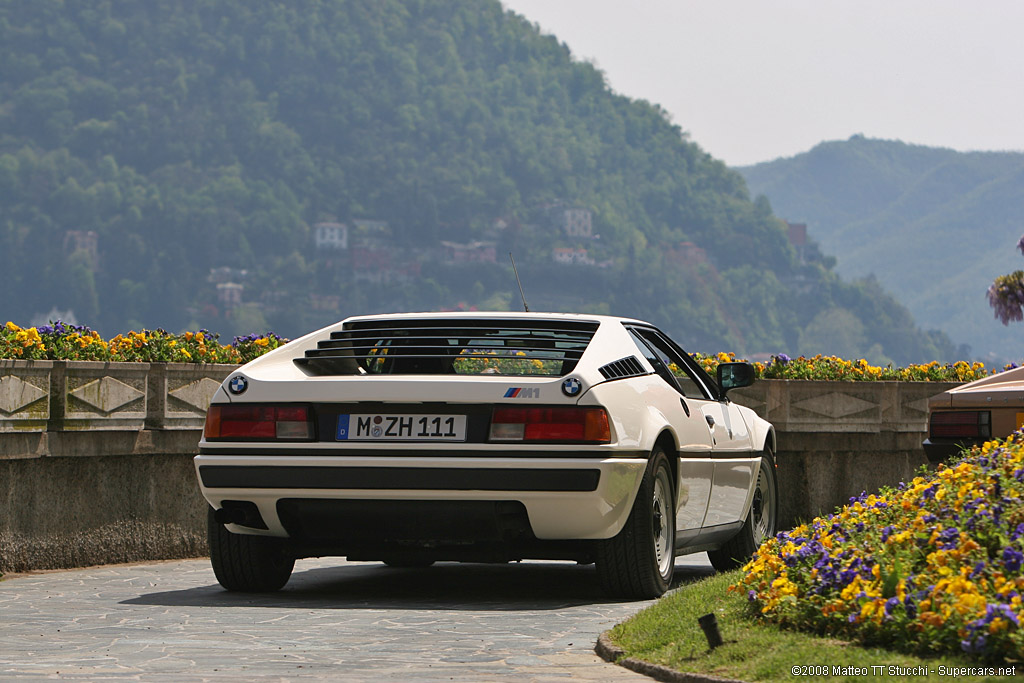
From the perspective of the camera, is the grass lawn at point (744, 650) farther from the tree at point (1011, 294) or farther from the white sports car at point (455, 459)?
the tree at point (1011, 294)

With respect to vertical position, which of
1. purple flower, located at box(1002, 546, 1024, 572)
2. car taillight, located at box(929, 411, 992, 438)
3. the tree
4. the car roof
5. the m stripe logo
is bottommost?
purple flower, located at box(1002, 546, 1024, 572)

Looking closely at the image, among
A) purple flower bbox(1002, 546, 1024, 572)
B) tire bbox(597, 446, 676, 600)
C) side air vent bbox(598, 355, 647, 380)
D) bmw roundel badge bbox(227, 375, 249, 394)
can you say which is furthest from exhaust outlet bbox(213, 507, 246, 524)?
purple flower bbox(1002, 546, 1024, 572)

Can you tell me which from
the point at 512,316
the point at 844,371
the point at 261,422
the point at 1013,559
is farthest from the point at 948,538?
the point at 844,371

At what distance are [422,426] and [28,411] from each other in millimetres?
3541

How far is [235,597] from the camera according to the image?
27.2 ft

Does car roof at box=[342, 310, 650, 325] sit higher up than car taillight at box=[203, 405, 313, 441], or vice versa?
car roof at box=[342, 310, 650, 325]

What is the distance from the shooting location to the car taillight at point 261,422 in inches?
307

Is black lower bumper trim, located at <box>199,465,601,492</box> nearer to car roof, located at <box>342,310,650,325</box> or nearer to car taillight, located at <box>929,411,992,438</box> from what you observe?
car roof, located at <box>342,310,650,325</box>

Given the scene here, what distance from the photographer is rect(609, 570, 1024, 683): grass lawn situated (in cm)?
496

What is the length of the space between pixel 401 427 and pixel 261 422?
0.72 m

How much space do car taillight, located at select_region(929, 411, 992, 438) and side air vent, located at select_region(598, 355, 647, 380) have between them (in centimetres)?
254

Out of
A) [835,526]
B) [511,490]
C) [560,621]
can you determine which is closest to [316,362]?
[511,490]

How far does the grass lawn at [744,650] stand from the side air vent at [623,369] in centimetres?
131

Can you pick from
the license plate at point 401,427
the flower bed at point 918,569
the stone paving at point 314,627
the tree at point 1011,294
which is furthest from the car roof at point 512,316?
the tree at point 1011,294
